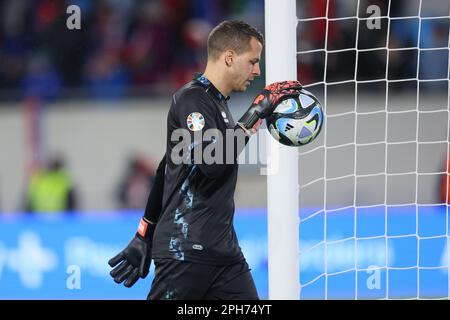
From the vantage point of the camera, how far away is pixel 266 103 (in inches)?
174

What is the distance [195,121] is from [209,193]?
36 centimetres

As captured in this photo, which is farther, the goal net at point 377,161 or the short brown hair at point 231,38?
the goal net at point 377,161

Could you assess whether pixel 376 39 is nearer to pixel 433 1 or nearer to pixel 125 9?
pixel 433 1

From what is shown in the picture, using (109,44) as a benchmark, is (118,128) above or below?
below

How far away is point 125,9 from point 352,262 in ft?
15.4

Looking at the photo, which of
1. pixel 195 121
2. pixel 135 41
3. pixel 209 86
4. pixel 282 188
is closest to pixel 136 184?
pixel 135 41

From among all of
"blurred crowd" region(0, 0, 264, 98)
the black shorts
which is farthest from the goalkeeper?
"blurred crowd" region(0, 0, 264, 98)

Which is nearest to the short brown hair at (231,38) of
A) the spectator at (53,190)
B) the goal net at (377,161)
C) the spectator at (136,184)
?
the goal net at (377,161)

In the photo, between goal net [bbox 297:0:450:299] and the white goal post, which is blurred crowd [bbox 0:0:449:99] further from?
the white goal post

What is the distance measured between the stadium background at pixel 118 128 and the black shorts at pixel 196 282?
10.8 feet

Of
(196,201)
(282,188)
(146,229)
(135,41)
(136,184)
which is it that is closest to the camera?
(196,201)

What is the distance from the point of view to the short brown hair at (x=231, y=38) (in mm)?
4449

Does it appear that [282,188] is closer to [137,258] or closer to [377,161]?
[137,258]
